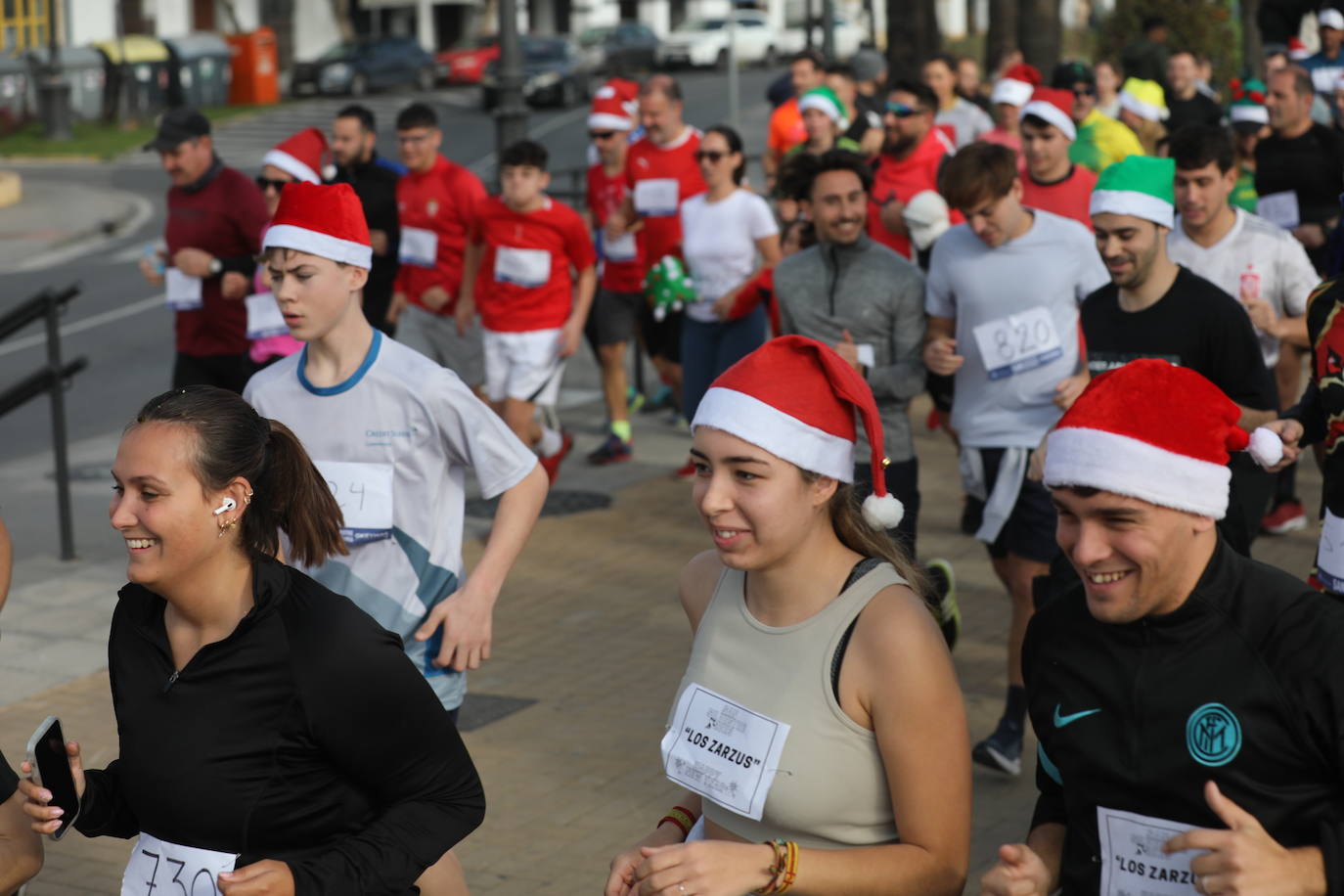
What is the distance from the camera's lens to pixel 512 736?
23.1ft

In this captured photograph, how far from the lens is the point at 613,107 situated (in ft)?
39.6

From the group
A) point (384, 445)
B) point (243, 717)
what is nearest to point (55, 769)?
point (243, 717)

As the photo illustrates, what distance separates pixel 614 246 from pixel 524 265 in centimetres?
136

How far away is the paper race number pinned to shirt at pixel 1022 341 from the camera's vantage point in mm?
6648

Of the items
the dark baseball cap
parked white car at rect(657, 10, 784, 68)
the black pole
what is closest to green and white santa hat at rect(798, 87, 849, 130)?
the dark baseball cap

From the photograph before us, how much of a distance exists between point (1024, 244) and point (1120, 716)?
13.4ft

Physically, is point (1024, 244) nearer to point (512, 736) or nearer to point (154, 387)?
point (512, 736)

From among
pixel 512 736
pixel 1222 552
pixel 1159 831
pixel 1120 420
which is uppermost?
pixel 1120 420

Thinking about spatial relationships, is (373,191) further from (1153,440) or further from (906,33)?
(906,33)

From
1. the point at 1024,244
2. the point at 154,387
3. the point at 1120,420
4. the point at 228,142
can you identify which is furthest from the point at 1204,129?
the point at 228,142

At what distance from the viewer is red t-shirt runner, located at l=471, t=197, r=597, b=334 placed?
34.9 ft

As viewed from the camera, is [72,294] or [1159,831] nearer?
[1159,831]

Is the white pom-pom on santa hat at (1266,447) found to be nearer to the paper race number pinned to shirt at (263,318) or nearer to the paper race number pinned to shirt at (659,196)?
the paper race number pinned to shirt at (263,318)

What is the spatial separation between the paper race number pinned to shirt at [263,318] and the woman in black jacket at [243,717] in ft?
18.5
